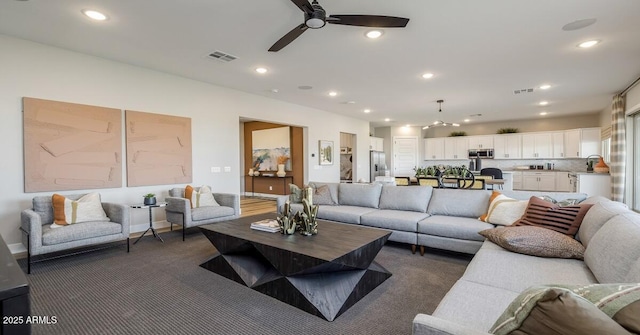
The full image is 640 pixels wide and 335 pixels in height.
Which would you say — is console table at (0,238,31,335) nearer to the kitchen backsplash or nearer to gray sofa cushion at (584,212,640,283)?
gray sofa cushion at (584,212,640,283)

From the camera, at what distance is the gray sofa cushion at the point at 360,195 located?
14.7 ft

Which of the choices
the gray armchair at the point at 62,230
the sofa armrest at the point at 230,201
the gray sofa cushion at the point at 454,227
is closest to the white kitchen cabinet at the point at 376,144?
the sofa armrest at the point at 230,201

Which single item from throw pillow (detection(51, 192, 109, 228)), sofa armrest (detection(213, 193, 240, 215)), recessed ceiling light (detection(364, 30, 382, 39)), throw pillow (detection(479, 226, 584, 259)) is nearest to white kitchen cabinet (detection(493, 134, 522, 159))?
recessed ceiling light (detection(364, 30, 382, 39))

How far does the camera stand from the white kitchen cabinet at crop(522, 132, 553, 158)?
933 cm

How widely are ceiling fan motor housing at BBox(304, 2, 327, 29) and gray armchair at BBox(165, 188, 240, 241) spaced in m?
3.06

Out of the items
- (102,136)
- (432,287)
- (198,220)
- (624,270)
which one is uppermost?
(102,136)

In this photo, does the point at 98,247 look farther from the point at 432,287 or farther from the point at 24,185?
the point at 432,287

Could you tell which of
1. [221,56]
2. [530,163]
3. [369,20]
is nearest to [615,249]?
[369,20]

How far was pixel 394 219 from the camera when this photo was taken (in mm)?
3725

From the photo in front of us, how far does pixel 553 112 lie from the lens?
856 cm

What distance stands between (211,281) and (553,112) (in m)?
10.1

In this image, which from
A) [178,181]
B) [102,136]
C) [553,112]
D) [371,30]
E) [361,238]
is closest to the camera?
[361,238]

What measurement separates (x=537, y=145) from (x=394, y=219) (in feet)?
28.0

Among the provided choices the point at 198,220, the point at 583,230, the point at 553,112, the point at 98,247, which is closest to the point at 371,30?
the point at 583,230
